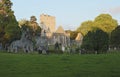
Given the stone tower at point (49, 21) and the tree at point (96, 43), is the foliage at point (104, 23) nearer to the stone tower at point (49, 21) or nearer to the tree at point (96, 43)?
the stone tower at point (49, 21)

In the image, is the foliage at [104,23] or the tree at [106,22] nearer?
the foliage at [104,23]

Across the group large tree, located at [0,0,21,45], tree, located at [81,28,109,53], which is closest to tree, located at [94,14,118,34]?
large tree, located at [0,0,21,45]

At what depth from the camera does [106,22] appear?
126m

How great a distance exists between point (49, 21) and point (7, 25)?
304 ft

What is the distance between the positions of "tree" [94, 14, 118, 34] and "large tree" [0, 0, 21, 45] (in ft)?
152

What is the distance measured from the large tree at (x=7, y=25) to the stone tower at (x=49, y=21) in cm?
8210

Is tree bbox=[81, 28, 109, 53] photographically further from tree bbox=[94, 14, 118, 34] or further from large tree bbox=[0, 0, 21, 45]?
tree bbox=[94, 14, 118, 34]

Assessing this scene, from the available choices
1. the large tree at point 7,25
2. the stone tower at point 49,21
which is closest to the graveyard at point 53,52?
the large tree at point 7,25

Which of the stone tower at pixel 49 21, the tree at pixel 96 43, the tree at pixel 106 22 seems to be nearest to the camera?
the tree at pixel 96 43

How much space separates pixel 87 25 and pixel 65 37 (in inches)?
663

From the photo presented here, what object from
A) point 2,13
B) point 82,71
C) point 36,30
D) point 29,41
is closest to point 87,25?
point 36,30

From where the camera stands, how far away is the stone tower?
557 feet

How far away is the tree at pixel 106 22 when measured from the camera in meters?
125

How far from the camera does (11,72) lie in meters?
20.8
